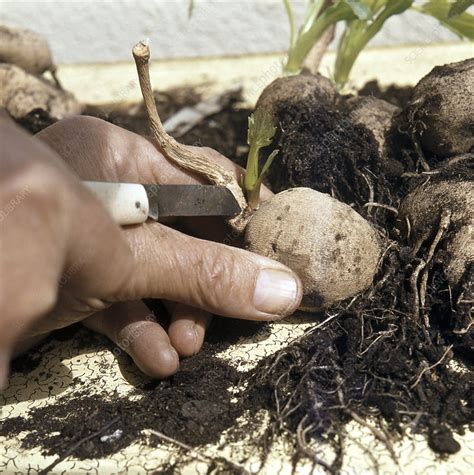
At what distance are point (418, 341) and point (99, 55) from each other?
1.96m

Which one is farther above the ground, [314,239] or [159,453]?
[314,239]

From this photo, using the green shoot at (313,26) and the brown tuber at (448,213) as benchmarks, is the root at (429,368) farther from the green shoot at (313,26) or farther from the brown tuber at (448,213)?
the green shoot at (313,26)

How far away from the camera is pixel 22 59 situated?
2086mm

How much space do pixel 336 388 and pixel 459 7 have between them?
3.61ft

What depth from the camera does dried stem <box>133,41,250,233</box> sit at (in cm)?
132

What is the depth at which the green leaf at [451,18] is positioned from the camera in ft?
5.59

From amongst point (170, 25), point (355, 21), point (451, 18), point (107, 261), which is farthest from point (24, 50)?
point (107, 261)

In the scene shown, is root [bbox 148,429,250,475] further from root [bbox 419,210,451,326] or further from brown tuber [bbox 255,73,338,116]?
brown tuber [bbox 255,73,338,116]

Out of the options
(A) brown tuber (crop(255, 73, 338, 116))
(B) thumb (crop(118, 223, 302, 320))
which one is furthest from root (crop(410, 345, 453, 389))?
(A) brown tuber (crop(255, 73, 338, 116))

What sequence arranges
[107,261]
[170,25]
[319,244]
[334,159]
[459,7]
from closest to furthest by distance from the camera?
[107,261] → [319,244] → [334,159] → [459,7] → [170,25]

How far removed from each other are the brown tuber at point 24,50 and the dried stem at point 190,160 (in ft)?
3.15

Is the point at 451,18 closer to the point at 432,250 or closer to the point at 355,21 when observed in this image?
the point at 355,21

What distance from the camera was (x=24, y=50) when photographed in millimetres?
2078

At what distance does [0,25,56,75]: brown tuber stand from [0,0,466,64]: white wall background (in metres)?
0.46
